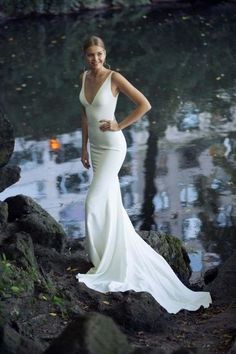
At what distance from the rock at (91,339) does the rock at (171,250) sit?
406 cm

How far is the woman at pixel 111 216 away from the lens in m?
6.80

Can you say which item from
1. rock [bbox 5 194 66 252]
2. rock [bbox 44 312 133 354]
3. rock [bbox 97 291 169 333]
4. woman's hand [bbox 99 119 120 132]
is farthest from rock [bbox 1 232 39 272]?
rock [bbox 44 312 133 354]

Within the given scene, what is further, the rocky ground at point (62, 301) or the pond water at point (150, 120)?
the pond water at point (150, 120)

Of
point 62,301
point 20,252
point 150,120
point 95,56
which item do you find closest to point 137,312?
point 62,301

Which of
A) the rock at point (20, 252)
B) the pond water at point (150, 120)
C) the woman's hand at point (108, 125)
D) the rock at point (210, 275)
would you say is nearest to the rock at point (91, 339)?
the rock at point (20, 252)

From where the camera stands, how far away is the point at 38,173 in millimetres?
12250

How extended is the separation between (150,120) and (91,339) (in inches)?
443

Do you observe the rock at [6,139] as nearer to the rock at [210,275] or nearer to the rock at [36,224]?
the rock at [36,224]

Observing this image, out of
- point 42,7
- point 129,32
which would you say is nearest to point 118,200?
point 129,32

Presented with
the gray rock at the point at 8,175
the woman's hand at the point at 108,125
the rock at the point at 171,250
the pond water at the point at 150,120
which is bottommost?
the pond water at the point at 150,120

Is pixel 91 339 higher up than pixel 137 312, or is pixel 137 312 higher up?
pixel 91 339

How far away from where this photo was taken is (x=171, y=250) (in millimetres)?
8055

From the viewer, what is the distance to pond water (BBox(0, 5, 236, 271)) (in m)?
10.7

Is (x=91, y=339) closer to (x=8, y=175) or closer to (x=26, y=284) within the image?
(x=26, y=284)
